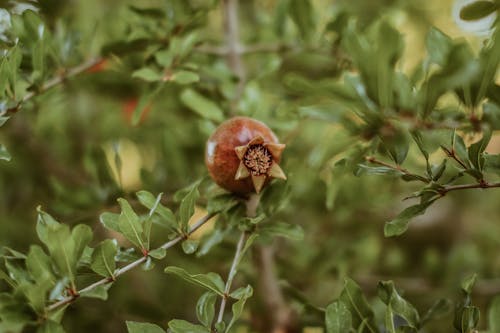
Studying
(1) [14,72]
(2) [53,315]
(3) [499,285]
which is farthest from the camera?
(3) [499,285]

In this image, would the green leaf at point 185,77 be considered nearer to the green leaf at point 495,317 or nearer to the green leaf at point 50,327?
the green leaf at point 50,327

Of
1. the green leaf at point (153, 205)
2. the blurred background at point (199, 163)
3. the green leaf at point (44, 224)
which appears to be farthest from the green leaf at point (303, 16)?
the green leaf at point (44, 224)

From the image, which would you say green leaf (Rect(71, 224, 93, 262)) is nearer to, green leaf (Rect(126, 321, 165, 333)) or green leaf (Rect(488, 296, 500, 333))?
green leaf (Rect(126, 321, 165, 333))

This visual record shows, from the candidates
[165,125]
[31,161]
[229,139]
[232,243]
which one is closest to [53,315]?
[229,139]

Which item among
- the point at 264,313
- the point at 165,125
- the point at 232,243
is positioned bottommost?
the point at 264,313

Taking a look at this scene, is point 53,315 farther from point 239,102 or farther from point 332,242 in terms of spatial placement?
point 332,242

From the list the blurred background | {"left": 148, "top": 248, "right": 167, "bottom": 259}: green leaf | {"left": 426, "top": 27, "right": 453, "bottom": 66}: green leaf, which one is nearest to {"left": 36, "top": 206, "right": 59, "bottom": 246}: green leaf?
{"left": 148, "top": 248, "right": 167, "bottom": 259}: green leaf

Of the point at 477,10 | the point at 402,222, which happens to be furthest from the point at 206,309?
the point at 477,10
